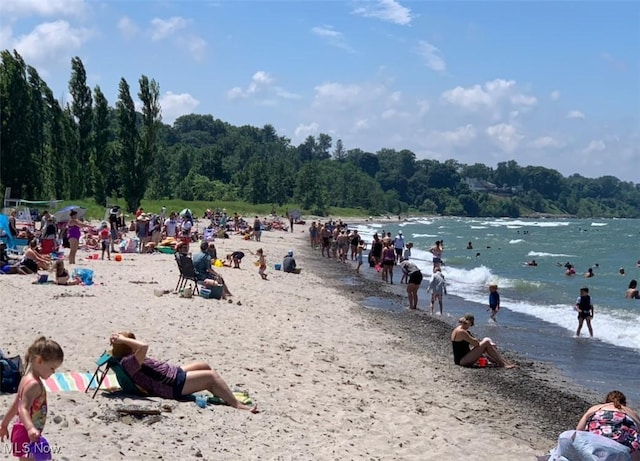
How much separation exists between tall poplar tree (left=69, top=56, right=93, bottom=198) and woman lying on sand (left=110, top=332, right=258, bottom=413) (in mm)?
43150

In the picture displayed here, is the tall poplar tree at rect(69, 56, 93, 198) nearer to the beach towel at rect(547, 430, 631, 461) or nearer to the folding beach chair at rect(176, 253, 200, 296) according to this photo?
the folding beach chair at rect(176, 253, 200, 296)

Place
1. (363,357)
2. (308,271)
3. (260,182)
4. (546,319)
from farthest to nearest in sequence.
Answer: (260,182) < (308,271) < (546,319) < (363,357)

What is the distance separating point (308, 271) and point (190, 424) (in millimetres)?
18883

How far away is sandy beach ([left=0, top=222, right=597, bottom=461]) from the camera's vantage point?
6.16 meters

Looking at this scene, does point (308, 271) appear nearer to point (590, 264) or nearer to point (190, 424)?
point (190, 424)

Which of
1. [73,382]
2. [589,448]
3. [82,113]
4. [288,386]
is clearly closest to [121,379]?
[73,382]

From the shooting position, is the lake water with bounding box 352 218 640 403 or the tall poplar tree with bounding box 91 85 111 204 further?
the tall poplar tree with bounding box 91 85 111 204

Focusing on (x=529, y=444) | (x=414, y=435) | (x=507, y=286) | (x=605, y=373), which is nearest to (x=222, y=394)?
(x=414, y=435)

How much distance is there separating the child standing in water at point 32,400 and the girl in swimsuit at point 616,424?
4.58 m

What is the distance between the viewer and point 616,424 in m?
5.93

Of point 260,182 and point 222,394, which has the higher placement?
point 260,182

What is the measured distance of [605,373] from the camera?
38.0 feet

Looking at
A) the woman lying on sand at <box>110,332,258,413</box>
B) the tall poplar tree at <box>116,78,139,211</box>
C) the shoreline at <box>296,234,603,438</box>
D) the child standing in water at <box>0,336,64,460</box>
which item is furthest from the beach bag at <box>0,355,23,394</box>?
the tall poplar tree at <box>116,78,139,211</box>

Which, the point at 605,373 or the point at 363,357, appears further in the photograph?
the point at 605,373
